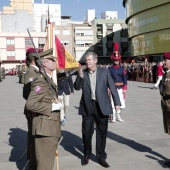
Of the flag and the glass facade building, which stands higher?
the glass facade building

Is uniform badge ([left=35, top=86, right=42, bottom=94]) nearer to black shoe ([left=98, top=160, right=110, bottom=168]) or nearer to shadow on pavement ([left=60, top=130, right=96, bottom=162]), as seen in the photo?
black shoe ([left=98, top=160, right=110, bottom=168])

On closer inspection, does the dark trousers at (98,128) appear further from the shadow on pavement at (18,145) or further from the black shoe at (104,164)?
the shadow on pavement at (18,145)

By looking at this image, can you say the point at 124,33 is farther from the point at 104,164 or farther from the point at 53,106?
the point at 53,106

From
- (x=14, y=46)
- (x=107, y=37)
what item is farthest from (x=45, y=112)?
(x=107, y=37)

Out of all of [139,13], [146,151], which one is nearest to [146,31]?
[139,13]

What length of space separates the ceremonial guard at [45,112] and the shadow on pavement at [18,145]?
133 cm

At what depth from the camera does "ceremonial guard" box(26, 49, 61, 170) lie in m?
3.27

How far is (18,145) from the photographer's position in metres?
5.84

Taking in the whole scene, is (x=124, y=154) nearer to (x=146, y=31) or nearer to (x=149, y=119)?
(x=149, y=119)

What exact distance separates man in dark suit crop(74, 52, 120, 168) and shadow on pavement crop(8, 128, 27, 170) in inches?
41.1

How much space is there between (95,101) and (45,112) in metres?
1.50

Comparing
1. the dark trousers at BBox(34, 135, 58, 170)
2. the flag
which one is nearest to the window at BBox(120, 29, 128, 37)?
the flag

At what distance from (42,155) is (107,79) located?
1.80 metres

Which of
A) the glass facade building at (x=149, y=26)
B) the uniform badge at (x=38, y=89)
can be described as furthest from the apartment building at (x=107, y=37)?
the uniform badge at (x=38, y=89)
